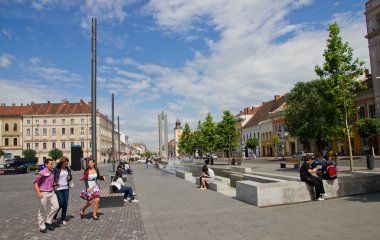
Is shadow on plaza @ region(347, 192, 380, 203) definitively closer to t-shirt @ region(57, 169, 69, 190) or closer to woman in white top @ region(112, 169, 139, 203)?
woman in white top @ region(112, 169, 139, 203)

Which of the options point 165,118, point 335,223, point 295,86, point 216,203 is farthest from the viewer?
point 165,118

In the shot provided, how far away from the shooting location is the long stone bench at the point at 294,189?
10.5 metres

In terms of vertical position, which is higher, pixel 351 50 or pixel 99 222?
pixel 351 50

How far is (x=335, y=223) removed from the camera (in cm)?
772

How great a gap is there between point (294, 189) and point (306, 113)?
40289mm

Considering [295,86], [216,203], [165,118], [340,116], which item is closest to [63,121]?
[165,118]

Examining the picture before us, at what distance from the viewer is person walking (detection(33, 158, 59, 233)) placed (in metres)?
8.45

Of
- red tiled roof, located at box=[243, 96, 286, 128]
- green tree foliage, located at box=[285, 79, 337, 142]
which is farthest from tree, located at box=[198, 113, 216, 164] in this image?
red tiled roof, located at box=[243, 96, 286, 128]

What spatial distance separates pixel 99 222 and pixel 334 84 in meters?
18.2

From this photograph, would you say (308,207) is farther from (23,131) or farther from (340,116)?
(23,131)

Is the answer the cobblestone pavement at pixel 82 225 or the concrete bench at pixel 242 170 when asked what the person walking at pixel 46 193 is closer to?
the cobblestone pavement at pixel 82 225

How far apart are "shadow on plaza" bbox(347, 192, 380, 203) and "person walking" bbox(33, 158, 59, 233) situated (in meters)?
8.37

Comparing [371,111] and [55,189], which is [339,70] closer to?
[55,189]

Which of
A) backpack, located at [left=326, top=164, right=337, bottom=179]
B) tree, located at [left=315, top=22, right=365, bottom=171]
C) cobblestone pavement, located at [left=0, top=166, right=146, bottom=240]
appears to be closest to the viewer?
cobblestone pavement, located at [left=0, top=166, right=146, bottom=240]
